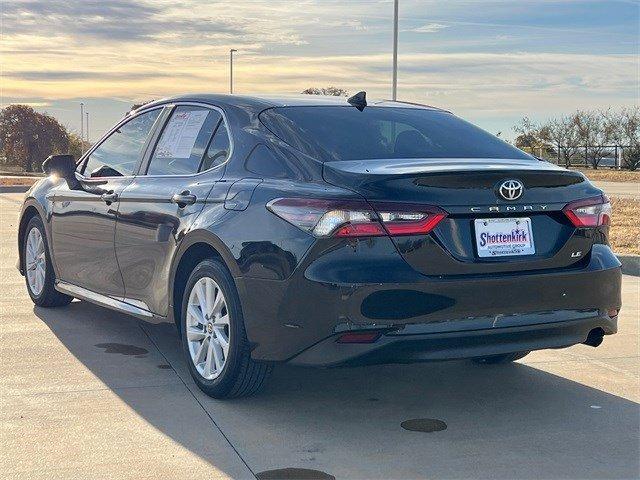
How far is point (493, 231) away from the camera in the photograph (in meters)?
4.28

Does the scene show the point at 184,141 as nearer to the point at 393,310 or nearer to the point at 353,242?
the point at 353,242

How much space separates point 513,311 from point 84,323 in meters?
3.53

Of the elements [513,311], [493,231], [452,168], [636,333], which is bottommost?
[636,333]

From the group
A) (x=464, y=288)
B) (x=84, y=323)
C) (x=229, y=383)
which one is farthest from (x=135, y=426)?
(x=84, y=323)

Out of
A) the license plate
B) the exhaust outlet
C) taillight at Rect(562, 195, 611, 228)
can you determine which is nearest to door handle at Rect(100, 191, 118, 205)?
the license plate

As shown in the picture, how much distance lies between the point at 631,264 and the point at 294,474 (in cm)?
701

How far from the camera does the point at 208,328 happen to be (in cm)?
487

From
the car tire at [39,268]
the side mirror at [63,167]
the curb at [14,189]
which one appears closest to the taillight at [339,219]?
the side mirror at [63,167]

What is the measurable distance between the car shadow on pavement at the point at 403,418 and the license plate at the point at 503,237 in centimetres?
83

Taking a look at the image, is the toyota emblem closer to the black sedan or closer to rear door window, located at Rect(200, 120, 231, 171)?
the black sedan

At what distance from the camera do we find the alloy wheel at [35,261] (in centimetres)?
725

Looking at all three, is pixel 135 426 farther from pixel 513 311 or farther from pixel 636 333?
pixel 636 333

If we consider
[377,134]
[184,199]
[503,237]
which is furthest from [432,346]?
[184,199]

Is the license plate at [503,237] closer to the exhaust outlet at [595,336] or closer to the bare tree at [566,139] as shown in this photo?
the exhaust outlet at [595,336]
